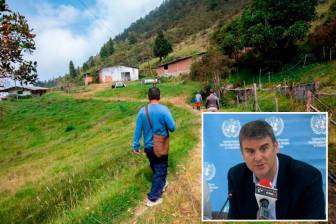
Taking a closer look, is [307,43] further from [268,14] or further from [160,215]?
[160,215]

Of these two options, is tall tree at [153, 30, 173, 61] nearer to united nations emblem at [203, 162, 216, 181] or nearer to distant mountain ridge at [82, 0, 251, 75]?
distant mountain ridge at [82, 0, 251, 75]

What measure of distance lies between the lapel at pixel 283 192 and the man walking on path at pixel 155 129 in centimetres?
206

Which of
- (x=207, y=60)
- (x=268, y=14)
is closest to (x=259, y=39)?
(x=268, y=14)

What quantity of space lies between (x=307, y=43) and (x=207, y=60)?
12.2 meters

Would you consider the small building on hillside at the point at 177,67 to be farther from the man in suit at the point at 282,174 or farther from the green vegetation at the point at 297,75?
the man in suit at the point at 282,174

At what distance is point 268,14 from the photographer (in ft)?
125

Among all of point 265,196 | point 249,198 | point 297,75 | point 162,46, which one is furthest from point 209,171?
point 162,46

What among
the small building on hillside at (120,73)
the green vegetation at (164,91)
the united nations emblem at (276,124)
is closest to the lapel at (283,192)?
the united nations emblem at (276,124)

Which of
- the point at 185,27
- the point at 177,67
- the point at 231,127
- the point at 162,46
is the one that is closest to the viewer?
the point at 231,127

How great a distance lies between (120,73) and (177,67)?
1365 centimetres

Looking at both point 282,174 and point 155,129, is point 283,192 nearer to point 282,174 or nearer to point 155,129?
point 282,174

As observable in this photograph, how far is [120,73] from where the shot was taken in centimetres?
7250

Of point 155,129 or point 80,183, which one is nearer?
point 155,129

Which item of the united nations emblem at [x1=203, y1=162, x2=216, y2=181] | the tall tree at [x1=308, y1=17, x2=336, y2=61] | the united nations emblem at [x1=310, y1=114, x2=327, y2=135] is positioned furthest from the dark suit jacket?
the tall tree at [x1=308, y1=17, x2=336, y2=61]
